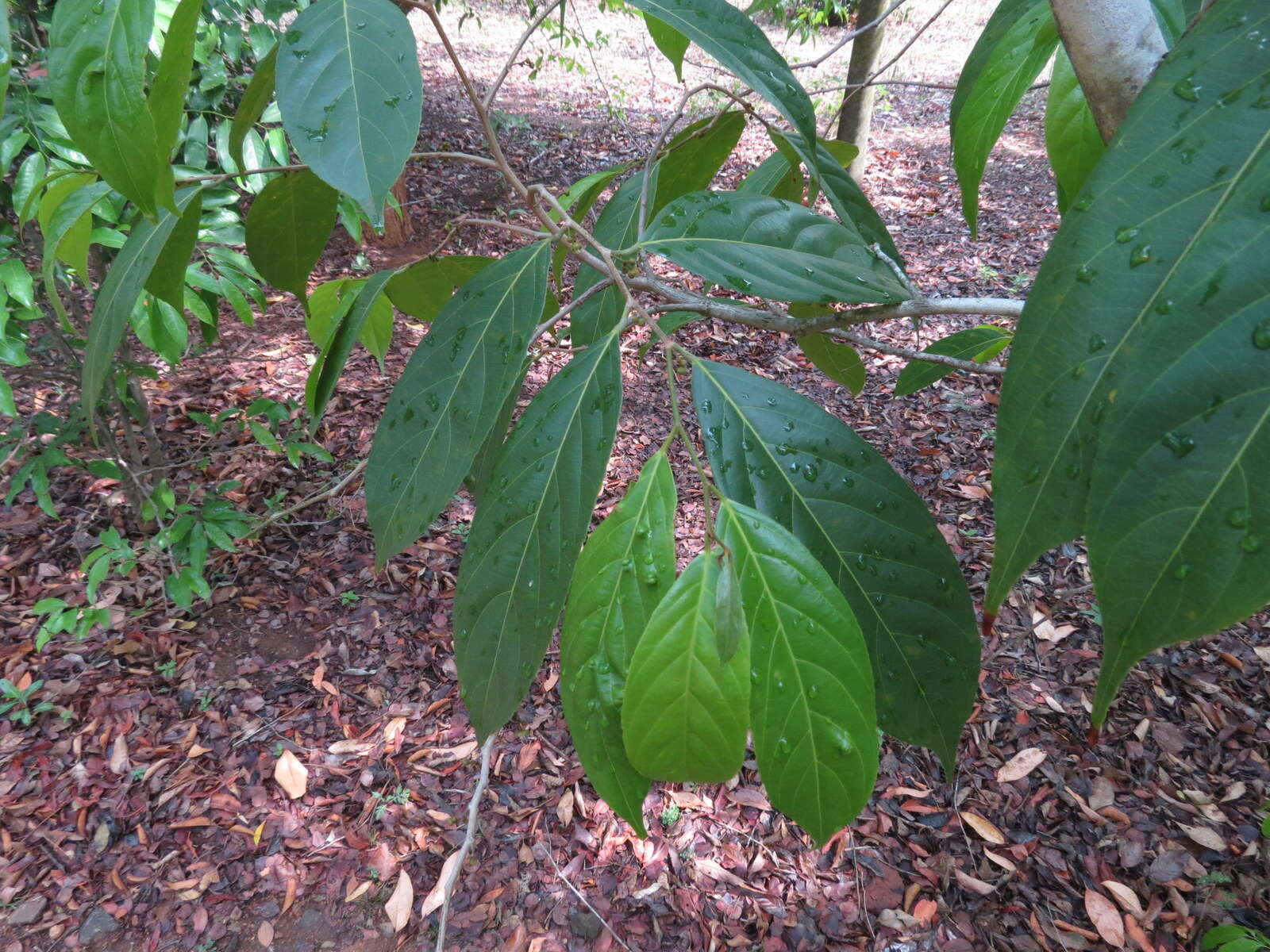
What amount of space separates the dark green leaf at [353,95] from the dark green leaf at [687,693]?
1.04ft

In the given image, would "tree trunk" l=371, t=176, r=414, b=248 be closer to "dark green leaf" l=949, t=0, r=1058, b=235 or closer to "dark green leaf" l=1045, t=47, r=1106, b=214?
"dark green leaf" l=949, t=0, r=1058, b=235

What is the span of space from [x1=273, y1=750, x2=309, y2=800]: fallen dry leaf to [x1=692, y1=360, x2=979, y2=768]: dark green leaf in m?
1.93

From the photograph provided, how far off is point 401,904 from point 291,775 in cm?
50

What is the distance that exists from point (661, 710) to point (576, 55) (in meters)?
8.26

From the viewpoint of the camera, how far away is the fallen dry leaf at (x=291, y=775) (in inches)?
77.3

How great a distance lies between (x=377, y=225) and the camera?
0.45 metres

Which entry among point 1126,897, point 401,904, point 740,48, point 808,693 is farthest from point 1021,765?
point 740,48

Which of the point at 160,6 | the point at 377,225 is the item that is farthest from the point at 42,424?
the point at 377,225

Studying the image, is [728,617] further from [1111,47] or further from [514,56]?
[514,56]

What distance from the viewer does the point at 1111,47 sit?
16.1 inches

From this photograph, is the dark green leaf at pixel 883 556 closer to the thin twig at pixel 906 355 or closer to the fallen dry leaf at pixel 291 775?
the thin twig at pixel 906 355

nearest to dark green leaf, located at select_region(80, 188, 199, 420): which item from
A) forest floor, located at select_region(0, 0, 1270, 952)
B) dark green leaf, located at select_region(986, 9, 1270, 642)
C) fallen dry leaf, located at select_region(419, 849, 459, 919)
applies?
dark green leaf, located at select_region(986, 9, 1270, 642)

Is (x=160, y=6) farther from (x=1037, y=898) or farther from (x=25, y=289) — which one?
(x=1037, y=898)

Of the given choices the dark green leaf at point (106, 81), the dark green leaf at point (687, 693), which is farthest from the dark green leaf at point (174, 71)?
the dark green leaf at point (687, 693)
